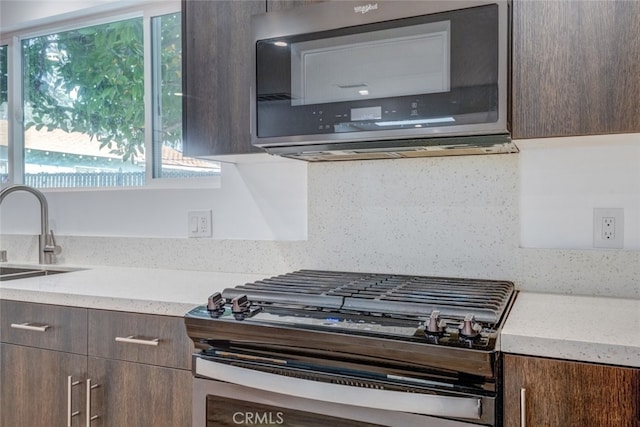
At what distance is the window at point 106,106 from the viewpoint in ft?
7.25

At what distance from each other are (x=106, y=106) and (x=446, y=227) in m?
1.77


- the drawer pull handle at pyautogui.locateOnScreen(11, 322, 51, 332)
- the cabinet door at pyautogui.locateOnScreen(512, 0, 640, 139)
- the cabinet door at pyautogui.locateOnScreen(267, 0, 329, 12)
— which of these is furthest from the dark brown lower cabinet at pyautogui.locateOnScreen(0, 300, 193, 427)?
the cabinet door at pyautogui.locateOnScreen(512, 0, 640, 139)

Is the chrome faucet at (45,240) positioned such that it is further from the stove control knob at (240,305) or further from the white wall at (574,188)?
A: the white wall at (574,188)

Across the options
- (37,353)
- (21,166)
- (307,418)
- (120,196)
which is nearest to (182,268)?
(120,196)

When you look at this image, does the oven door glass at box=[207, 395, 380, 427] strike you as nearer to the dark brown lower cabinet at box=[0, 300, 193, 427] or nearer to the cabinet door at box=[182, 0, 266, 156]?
the dark brown lower cabinet at box=[0, 300, 193, 427]

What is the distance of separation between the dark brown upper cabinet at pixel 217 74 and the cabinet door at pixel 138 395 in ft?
2.35

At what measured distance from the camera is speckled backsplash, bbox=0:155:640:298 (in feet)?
4.90

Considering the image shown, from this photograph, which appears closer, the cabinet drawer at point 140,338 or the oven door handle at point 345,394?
the oven door handle at point 345,394

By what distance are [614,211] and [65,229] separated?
2.31m

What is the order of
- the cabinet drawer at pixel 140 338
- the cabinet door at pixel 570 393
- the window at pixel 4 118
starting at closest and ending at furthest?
the cabinet door at pixel 570 393
the cabinet drawer at pixel 140 338
the window at pixel 4 118

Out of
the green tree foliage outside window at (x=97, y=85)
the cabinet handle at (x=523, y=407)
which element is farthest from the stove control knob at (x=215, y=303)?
the green tree foliage outside window at (x=97, y=85)

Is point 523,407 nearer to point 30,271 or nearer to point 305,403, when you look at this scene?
point 305,403

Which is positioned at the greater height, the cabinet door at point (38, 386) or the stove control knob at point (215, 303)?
the stove control knob at point (215, 303)

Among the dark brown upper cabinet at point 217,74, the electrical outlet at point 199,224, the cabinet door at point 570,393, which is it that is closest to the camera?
the cabinet door at point 570,393
